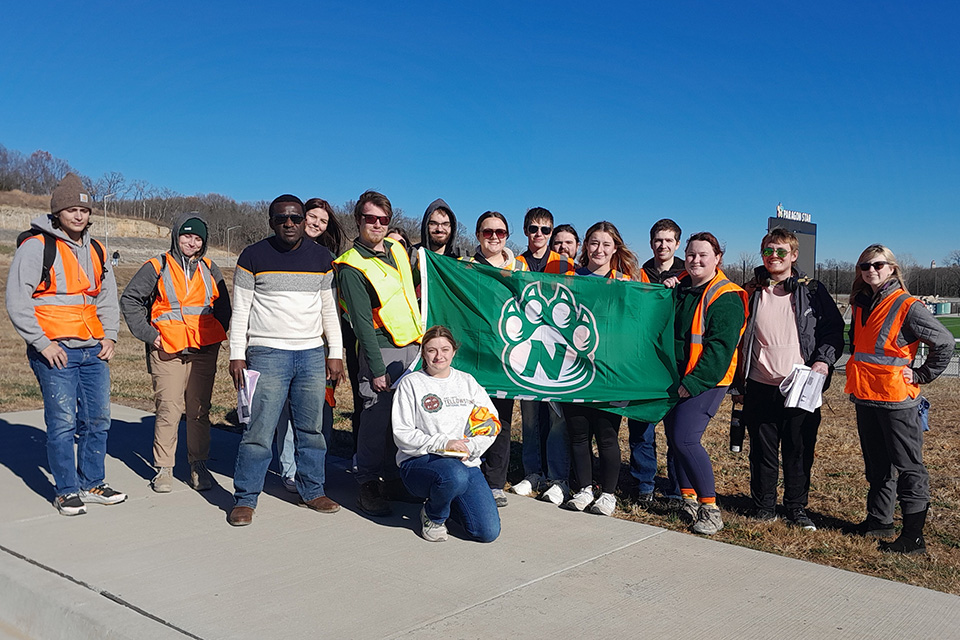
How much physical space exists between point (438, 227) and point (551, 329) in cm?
118

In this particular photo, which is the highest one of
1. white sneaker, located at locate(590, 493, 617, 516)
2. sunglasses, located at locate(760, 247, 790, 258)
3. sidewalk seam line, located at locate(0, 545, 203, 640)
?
sunglasses, located at locate(760, 247, 790, 258)

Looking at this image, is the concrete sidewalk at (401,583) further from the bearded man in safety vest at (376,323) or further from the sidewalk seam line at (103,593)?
the bearded man in safety vest at (376,323)

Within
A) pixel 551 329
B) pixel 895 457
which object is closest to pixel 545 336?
pixel 551 329

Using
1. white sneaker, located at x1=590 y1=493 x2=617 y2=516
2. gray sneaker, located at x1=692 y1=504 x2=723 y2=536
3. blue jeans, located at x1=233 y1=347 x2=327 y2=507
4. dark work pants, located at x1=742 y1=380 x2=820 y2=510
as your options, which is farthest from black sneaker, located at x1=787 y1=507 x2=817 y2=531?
blue jeans, located at x1=233 y1=347 x2=327 y2=507

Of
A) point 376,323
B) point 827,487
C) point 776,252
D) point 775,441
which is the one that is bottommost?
point 827,487

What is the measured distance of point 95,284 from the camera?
508 centimetres

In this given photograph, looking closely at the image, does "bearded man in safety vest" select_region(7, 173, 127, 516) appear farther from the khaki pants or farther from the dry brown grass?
the dry brown grass

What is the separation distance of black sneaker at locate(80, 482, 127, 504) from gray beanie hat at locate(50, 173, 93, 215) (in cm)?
191

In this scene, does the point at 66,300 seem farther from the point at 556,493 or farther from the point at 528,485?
the point at 556,493

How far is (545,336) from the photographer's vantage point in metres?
5.84

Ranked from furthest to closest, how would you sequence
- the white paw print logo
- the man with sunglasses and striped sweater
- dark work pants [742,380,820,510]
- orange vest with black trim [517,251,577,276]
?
orange vest with black trim [517,251,577,276] → the white paw print logo → dark work pants [742,380,820,510] → the man with sunglasses and striped sweater

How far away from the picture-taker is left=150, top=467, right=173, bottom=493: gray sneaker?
18.1 ft

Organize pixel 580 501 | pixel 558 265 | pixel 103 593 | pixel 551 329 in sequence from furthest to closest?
pixel 558 265 → pixel 551 329 → pixel 580 501 → pixel 103 593

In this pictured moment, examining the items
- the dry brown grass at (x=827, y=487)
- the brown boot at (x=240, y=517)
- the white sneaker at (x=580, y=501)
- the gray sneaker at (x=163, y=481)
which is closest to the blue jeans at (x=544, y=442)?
the white sneaker at (x=580, y=501)
